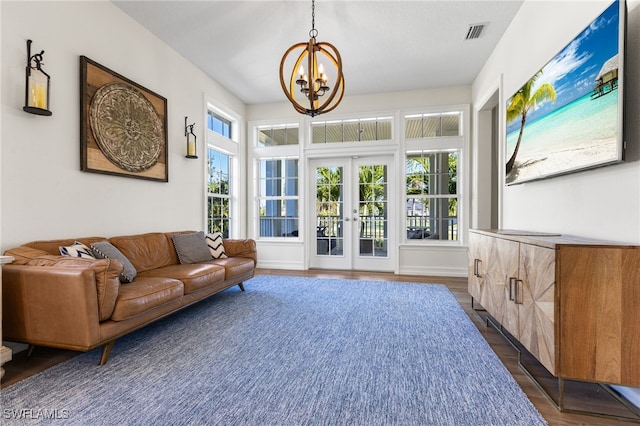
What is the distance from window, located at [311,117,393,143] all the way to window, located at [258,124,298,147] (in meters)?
0.37

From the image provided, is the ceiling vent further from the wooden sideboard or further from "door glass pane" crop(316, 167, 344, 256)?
the wooden sideboard

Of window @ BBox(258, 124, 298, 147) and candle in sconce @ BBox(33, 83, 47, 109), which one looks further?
window @ BBox(258, 124, 298, 147)

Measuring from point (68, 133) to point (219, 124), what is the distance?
A: 2.65 meters

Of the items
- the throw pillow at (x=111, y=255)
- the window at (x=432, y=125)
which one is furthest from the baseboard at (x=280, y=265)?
the throw pillow at (x=111, y=255)

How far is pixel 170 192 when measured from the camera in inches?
152

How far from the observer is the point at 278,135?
5.78m

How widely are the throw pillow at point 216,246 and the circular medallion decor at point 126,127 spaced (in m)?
1.12

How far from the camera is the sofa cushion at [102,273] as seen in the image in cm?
195

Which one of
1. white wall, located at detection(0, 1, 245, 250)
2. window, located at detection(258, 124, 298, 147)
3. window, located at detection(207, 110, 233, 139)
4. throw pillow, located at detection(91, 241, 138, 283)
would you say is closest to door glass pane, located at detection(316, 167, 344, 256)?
window, located at detection(258, 124, 298, 147)

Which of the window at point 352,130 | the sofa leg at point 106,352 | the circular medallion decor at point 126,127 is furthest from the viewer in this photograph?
the window at point 352,130

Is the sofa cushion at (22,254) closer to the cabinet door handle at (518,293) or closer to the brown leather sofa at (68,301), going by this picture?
the brown leather sofa at (68,301)

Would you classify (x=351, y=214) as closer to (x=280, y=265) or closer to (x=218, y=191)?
(x=280, y=265)

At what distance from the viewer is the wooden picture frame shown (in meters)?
2.78

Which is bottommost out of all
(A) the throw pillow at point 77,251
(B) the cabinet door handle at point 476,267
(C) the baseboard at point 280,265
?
(C) the baseboard at point 280,265
